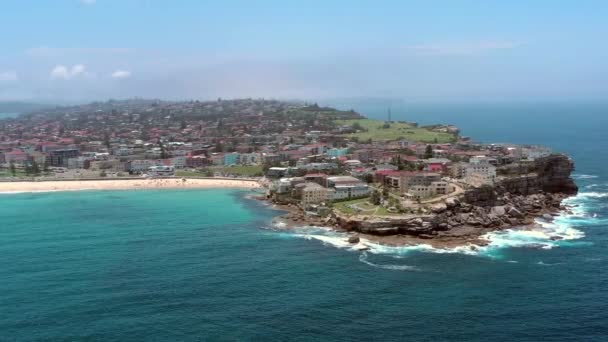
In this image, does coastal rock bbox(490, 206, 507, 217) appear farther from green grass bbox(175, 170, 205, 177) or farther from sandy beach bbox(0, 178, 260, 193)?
green grass bbox(175, 170, 205, 177)

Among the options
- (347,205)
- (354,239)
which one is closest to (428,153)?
(347,205)

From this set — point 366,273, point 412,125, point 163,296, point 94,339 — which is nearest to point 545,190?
point 366,273

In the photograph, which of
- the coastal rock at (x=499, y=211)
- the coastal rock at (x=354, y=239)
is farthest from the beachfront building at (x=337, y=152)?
the coastal rock at (x=354, y=239)

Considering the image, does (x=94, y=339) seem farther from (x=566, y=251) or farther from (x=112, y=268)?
(x=566, y=251)

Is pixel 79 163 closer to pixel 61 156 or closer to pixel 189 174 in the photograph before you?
pixel 61 156

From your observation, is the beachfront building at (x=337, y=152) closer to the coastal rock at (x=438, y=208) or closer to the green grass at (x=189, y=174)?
the green grass at (x=189, y=174)

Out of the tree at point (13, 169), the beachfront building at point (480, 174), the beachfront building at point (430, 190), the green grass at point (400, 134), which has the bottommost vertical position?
the tree at point (13, 169)

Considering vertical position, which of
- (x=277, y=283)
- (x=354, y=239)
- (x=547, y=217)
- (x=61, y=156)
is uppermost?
(x=61, y=156)
